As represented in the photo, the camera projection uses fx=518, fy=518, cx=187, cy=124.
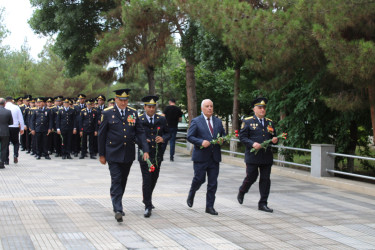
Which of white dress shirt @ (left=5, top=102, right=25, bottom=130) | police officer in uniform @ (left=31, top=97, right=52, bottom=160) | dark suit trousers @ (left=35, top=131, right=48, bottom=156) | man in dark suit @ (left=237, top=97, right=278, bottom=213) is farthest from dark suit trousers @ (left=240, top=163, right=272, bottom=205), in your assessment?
dark suit trousers @ (left=35, top=131, right=48, bottom=156)

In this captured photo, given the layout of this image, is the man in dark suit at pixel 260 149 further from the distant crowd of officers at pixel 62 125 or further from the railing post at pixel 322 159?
the distant crowd of officers at pixel 62 125

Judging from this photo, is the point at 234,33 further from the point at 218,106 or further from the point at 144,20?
the point at 218,106

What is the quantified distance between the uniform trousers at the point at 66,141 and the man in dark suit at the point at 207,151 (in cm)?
959

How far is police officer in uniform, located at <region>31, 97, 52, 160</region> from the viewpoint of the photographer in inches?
662

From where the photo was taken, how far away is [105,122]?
7.64m

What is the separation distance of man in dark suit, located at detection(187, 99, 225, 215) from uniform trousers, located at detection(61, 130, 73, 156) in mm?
9589

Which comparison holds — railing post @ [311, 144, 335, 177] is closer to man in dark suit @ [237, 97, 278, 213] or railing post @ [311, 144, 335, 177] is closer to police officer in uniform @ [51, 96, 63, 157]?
man in dark suit @ [237, 97, 278, 213]

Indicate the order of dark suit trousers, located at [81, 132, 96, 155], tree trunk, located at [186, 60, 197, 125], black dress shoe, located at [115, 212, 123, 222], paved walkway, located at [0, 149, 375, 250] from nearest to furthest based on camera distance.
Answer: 1. paved walkway, located at [0, 149, 375, 250]
2. black dress shoe, located at [115, 212, 123, 222]
3. dark suit trousers, located at [81, 132, 96, 155]
4. tree trunk, located at [186, 60, 197, 125]

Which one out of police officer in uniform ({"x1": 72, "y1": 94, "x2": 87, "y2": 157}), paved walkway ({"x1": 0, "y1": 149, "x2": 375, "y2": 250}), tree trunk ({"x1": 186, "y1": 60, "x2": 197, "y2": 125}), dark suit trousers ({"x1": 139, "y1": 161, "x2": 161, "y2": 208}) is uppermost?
tree trunk ({"x1": 186, "y1": 60, "x2": 197, "y2": 125})

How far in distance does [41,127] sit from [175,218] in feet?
33.9

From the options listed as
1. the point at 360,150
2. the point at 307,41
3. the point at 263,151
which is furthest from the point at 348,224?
the point at 360,150

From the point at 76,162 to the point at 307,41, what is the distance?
28.3 feet

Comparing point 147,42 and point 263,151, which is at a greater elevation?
point 147,42

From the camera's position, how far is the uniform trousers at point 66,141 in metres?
17.1
